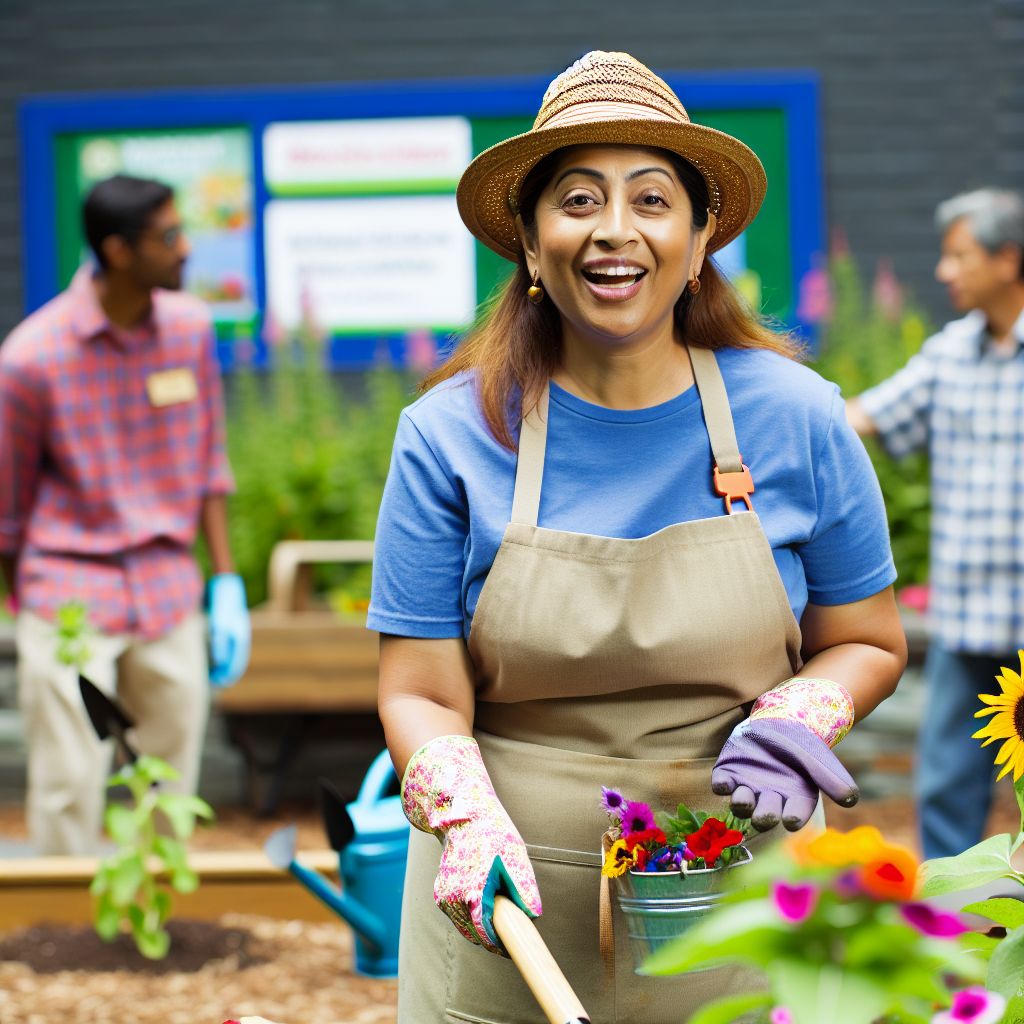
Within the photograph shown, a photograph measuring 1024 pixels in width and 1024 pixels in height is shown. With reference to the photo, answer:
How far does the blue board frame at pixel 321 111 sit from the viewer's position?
6809mm

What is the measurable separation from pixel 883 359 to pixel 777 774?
436cm

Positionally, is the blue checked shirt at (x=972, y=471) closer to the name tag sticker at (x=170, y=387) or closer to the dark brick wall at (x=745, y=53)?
the name tag sticker at (x=170, y=387)

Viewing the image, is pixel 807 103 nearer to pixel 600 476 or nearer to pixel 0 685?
pixel 0 685

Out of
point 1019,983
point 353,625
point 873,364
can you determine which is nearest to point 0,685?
point 353,625

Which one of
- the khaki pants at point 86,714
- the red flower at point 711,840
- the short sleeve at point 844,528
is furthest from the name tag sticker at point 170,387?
the red flower at point 711,840

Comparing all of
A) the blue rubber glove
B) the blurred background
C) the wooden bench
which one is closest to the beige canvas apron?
the blue rubber glove

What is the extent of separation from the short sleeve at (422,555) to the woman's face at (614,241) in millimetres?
250

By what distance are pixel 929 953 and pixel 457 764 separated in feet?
3.04

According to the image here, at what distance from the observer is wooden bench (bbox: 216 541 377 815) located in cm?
512

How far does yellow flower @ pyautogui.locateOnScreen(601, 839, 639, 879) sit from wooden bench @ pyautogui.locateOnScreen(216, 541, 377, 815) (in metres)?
3.42

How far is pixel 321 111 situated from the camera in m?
6.96

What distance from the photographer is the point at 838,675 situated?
1820 millimetres

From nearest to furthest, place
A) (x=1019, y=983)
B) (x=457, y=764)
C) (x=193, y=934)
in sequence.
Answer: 1. (x=1019, y=983)
2. (x=457, y=764)
3. (x=193, y=934)

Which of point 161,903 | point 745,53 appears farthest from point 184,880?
point 745,53
